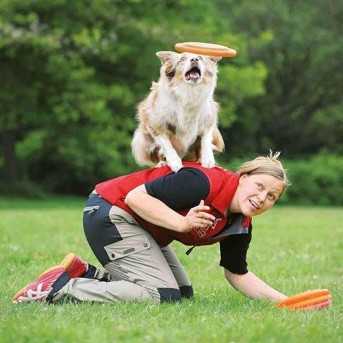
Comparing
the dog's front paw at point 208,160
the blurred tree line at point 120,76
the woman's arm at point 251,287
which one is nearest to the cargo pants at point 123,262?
the woman's arm at point 251,287

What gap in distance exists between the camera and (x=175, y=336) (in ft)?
14.1

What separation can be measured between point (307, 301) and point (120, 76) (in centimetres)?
2182

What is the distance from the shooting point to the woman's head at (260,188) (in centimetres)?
537

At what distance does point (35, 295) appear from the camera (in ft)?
18.0

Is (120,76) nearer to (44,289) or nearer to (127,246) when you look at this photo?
(127,246)

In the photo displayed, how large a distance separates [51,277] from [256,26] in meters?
32.1

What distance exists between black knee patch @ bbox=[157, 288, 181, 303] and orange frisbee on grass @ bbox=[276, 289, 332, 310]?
681mm

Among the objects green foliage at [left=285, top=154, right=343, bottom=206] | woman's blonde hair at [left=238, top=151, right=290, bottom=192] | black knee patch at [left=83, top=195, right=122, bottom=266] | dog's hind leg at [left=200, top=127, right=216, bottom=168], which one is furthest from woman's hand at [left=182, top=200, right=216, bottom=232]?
green foliage at [left=285, top=154, right=343, bottom=206]

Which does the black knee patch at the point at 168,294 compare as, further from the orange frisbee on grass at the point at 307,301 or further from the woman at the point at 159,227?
the orange frisbee on grass at the point at 307,301

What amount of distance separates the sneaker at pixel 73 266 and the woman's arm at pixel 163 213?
668 mm

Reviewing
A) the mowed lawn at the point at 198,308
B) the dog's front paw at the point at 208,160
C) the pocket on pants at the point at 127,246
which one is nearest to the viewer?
the mowed lawn at the point at 198,308

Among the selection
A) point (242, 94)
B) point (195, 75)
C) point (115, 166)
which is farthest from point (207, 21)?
point (195, 75)

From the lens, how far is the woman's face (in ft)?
17.6

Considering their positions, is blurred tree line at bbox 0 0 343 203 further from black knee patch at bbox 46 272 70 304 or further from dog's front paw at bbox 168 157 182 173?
black knee patch at bbox 46 272 70 304
